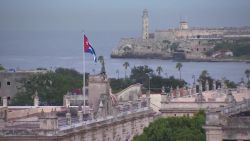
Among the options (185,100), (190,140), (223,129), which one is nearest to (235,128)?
(223,129)

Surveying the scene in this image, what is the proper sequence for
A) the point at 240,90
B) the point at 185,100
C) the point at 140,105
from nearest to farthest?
the point at 140,105
the point at 185,100
the point at 240,90

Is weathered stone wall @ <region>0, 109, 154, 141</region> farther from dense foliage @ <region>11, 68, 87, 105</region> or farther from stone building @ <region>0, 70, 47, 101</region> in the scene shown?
stone building @ <region>0, 70, 47, 101</region>

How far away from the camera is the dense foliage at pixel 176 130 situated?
34.0 metres

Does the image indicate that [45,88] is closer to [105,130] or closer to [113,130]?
[113,130]

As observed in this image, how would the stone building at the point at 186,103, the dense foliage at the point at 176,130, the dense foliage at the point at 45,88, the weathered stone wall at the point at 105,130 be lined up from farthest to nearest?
the dense foliage at the point at 45,88 < the stone building at the point at 186,103 < the weathered stone wall at the point at 105,130 < the dense foliage at the point at 176,130

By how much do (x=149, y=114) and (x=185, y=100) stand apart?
4.11 metres

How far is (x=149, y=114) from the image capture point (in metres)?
48.0

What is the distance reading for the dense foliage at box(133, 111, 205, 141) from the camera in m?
34.0

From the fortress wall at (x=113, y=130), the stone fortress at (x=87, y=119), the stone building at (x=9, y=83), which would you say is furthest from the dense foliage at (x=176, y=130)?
the stone building at (x=9, y=83)

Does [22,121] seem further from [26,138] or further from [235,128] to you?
[235,128]

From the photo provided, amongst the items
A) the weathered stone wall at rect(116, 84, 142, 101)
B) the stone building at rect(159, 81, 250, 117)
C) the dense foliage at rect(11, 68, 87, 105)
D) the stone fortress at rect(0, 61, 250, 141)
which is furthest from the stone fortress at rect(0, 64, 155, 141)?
the dense foliage at rect(11, 68, 87, 105)

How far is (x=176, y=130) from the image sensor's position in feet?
118

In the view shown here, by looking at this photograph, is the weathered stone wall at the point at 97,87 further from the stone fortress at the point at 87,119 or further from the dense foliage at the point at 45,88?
the dense foliage at the point at 45,88

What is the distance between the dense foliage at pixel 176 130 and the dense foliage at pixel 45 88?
2480cm
